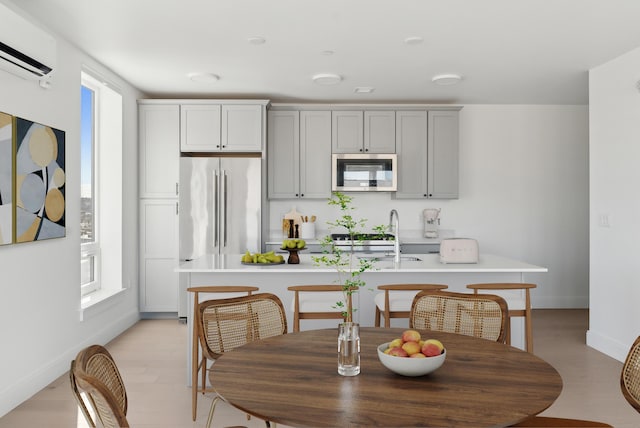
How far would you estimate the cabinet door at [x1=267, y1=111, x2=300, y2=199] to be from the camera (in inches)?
229

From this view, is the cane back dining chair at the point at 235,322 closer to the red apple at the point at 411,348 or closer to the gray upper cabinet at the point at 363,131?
the red apple at the point at 411,348

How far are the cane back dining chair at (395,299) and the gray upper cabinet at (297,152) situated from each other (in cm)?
269

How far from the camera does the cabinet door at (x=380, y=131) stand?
5.82 metres

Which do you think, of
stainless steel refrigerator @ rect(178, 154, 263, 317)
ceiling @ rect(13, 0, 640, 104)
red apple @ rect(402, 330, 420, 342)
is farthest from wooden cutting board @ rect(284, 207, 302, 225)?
red apple @ rect(402, 330, 420, 342)

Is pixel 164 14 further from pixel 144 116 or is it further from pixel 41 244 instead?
pixel 144 116

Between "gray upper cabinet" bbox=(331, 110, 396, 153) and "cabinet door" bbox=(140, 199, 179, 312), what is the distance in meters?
2.01

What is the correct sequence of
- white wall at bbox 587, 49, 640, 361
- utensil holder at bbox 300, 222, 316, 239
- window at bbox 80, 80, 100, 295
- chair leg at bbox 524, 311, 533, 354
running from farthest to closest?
utensil holder at bbox 300, 222, 316, 239, window at bbox 80, 80, 100, 295, white wall at bbox 587, 49, 640, 361, chair leg at bbox 524, 311, 533, 354

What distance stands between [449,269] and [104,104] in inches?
145

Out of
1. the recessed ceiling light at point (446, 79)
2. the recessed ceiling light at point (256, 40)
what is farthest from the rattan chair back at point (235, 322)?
the recessed ceiling light at point (446, 79)

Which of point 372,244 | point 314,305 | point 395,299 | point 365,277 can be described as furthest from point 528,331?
point 372,244

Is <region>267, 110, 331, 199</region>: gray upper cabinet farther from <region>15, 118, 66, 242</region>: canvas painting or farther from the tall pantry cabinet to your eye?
<region>15, 118, 66, 242</region>: canvas painting

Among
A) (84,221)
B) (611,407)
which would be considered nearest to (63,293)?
(84,221)

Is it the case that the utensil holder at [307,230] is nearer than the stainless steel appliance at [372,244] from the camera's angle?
No

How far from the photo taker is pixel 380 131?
582 cm
